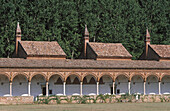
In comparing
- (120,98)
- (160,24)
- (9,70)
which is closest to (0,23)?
(9,70)

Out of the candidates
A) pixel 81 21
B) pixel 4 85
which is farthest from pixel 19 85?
pixel 81 21

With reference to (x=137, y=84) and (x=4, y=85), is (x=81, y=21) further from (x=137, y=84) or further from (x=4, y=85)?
(x=4, y=85)

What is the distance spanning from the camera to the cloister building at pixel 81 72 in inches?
2325

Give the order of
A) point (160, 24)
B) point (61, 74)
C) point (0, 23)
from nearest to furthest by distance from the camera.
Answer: point (61, 74) → point (0, 23) → point (160, 24)

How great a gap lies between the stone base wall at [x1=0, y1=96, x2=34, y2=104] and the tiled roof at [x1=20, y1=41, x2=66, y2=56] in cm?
800

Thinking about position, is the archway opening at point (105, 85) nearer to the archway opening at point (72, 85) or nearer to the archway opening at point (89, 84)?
the archway opening at point (89, 84)

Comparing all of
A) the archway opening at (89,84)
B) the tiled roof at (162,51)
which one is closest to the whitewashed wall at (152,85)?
the tiled roof at (162,51)

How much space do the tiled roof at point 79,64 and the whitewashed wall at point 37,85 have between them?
2340 mm

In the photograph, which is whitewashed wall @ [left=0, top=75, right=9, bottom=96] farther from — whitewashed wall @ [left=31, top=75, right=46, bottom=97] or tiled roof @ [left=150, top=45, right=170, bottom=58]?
tiled roof @ [left=150, top=45, right=170, bottom=58]

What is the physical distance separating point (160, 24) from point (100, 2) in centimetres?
1314

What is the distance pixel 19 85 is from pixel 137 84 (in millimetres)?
17413

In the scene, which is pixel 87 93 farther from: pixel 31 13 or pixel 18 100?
pixel 31 13

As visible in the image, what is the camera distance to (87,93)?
64.4 meters

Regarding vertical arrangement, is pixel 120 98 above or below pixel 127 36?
below
